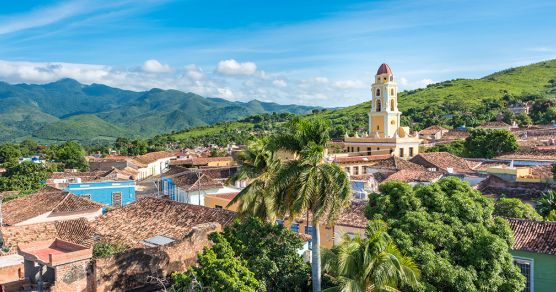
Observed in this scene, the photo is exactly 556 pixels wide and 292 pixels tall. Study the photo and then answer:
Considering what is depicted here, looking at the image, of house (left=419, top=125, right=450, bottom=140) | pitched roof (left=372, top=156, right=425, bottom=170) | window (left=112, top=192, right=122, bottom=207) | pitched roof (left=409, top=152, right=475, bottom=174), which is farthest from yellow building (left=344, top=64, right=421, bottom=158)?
window (left=112, top=192, right=122, bottom=207)

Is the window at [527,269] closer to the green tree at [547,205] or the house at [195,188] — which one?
the green tree at [547,205]

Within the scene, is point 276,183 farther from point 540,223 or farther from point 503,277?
point 540,223

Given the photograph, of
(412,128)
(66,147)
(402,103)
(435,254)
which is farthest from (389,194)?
(402,103)

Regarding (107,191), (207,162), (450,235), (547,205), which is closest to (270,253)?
(450,235)

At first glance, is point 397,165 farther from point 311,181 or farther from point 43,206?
point 311,181

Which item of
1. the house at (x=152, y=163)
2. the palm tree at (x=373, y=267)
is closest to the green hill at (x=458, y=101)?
the house at (x=152, y=163)

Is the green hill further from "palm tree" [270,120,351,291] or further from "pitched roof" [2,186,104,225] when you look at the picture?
"palm tree" [270,120,351,291]
